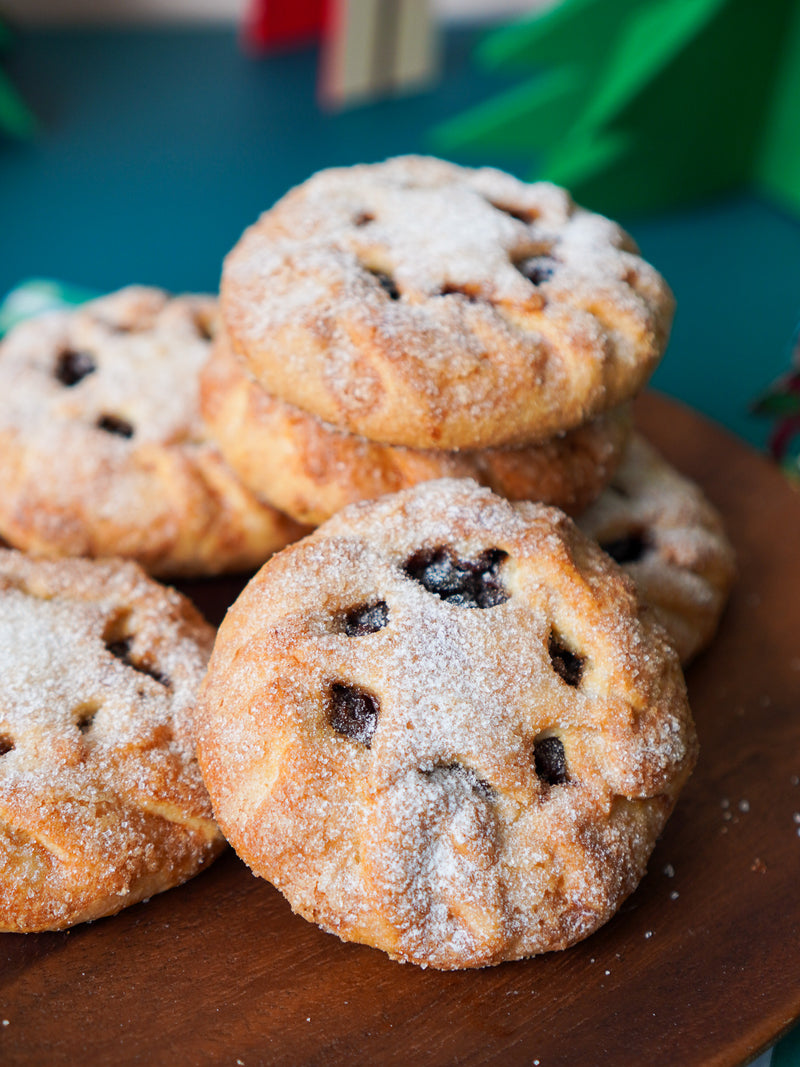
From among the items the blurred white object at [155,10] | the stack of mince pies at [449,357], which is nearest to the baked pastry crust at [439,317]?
the stack of mince pies at [449,357]

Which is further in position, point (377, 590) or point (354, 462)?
point (354, 462)

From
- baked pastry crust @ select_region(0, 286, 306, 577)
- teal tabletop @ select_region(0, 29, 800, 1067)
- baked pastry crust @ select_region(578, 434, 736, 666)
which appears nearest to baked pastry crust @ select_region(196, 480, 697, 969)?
baked pastry crust @ select_region(578, 434, 736, 666)

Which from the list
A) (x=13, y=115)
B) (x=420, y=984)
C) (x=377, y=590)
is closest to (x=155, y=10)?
(x=13, y=115)

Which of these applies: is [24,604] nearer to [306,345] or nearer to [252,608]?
[252,608]

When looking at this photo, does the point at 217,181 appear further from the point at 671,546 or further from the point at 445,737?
the point at 445,737

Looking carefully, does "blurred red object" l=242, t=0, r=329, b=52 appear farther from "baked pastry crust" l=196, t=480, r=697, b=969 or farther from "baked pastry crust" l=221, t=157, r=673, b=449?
"baked pastry crust" l=196, t=480, r=697, b=969

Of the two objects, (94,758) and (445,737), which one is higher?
(445,737)

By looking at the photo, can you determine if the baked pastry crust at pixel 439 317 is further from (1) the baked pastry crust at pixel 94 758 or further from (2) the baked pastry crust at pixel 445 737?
(1) the baked pastry crust at pixel 94 758
